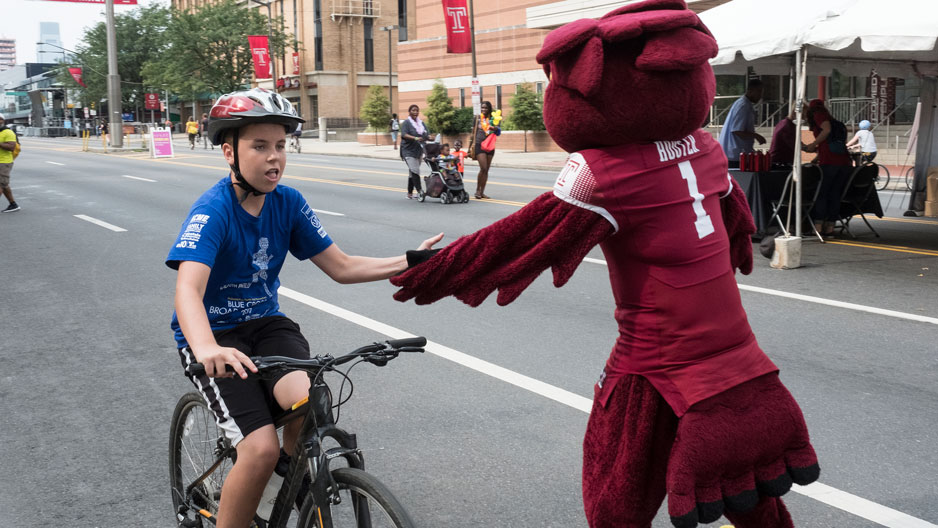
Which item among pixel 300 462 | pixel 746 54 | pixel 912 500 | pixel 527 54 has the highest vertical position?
pixel 527 54

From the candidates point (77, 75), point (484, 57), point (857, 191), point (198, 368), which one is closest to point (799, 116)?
point (857, 191)

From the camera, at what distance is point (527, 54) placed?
150 ft

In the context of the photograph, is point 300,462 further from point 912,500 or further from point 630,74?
point 912,500

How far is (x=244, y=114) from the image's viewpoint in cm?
295

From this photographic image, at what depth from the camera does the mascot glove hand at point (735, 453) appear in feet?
7.67

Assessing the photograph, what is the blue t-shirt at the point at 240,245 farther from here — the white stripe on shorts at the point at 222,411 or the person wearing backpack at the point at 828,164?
the person wearing backpack at the point at 828,164

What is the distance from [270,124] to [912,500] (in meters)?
3.07

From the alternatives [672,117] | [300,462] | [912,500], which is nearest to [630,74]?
[672,117]

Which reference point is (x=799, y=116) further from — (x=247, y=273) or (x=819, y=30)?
(x=247, y=273)

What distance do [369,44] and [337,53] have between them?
3004 millimetres

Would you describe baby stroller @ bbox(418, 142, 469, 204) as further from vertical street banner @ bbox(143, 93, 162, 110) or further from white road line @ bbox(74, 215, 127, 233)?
vertical street banner @ bbox(143, 93, 162, 110)

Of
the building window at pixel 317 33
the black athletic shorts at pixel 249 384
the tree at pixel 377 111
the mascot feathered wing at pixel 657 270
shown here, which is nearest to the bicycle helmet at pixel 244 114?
the black athletic shorts at pixel 249 384

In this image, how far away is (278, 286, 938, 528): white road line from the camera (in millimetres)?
3812

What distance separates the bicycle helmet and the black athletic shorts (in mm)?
495
